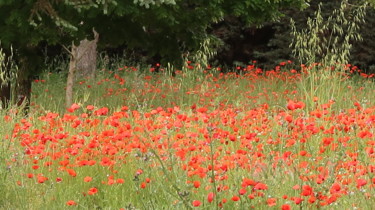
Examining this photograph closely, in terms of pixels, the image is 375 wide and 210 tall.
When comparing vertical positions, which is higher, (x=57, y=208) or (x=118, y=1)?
(x=118, y=1)

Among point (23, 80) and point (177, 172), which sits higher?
point (177, 172)

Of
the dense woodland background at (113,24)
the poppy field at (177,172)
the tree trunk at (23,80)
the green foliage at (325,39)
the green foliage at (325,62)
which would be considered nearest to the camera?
the poppy field at (177,172)

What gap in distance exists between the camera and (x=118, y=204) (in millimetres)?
4039

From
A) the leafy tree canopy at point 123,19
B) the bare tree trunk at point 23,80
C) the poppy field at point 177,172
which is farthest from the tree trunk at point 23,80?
the poppy field at point 177,172

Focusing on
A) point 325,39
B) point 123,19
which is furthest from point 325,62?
point 123,19

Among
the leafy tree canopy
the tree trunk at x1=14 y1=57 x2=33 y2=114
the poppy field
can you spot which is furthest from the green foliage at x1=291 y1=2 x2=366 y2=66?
the tree trunk at x1=14 y1=57 x2=33 y2=114

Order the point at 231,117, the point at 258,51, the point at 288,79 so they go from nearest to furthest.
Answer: the point at 231,117, the point at 288,79, the point at 258,51

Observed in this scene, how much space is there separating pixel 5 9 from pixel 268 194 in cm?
506

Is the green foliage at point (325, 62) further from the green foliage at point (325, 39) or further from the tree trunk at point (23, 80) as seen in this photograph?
the tree trunk at point (23, 80)

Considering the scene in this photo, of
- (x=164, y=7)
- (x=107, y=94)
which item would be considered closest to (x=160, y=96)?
(x=107, y=94)

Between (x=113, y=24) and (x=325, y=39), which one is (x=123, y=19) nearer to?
(x=113, y=24)

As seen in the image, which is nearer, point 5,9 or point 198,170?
point 198,170

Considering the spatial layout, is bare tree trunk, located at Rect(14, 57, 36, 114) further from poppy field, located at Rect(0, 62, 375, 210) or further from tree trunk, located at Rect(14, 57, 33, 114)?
poppy field, located at Rect(0, 62, 375, 210)

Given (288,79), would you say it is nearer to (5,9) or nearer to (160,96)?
(160,96)
